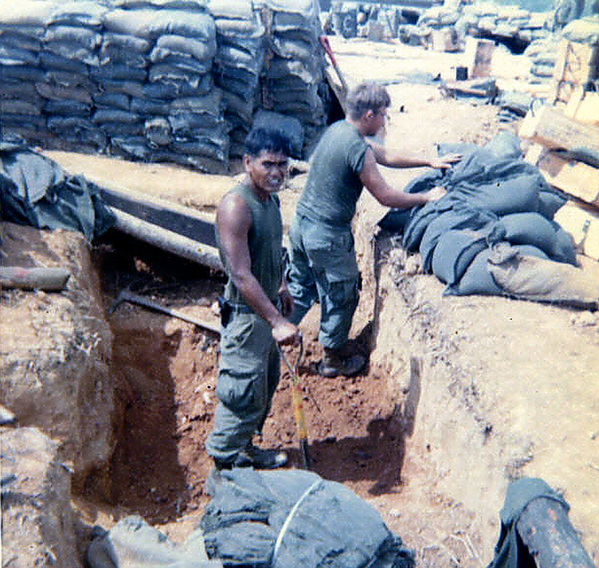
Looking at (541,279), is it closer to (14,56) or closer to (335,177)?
(335,177)

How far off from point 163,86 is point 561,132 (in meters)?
4.54

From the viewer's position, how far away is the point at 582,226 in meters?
4.30

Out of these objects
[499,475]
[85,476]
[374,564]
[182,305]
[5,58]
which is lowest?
[182,305]

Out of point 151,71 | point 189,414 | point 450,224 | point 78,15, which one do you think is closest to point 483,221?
point 450,224

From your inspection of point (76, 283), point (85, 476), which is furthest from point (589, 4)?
point (85, 476)

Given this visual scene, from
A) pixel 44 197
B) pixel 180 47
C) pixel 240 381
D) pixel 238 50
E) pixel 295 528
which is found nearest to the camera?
pixel 295 528

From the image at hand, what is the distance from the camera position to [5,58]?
668 centimetres

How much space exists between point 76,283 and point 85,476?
1356mm

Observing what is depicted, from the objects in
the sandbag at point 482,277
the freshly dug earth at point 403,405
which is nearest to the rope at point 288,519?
the freshly dug earth at point 403,405

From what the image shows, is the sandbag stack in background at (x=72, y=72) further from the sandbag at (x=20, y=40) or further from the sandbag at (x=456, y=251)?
the sandbag at (x=456, y=251)

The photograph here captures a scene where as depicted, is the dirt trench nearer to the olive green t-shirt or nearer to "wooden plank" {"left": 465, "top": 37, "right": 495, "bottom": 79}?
the olive green t-shirt

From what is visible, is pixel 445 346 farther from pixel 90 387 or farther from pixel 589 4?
pixel 589 4

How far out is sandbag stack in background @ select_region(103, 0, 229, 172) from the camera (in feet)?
21.3

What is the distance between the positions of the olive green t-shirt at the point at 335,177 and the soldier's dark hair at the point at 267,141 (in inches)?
36.3
